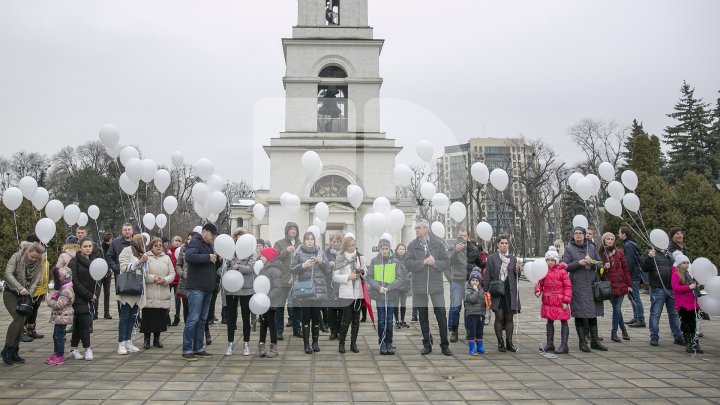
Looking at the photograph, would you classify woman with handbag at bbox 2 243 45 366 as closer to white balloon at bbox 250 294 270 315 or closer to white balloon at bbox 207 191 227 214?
white balloon at bbox 207 191 227 214

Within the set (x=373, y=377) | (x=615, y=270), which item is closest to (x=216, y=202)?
(x=373, y=377)

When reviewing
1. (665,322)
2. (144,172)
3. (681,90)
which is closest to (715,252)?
(665,322)

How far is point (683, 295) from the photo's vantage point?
7.37m

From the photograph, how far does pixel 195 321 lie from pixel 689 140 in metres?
33.8

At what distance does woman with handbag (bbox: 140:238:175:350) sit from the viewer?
744cm

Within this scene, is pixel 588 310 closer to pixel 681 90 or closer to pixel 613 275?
pixel 613 275

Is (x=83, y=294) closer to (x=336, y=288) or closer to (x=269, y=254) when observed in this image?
(x=269, y=254)

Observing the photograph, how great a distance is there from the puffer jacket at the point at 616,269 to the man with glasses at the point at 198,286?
258 inches

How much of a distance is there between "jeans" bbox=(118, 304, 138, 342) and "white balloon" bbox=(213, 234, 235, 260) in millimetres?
1681

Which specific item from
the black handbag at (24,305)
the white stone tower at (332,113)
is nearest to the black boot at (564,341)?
the black handbag at (24,305)

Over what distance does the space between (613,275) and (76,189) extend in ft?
135

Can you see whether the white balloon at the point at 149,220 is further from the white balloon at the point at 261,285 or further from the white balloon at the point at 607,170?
the white balloon at the point at 607,170

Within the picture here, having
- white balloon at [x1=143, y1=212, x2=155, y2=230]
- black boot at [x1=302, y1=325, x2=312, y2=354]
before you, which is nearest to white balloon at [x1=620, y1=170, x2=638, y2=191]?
black boot at [x1=302, y1=325, x2=312, y2=354]

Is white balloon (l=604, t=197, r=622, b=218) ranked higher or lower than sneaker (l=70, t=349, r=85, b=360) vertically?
higher
